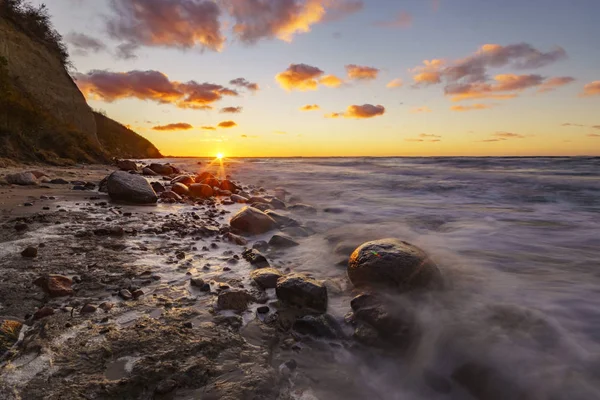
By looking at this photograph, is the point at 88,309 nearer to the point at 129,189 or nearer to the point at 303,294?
the point at 303,294

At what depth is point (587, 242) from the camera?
5793 mm

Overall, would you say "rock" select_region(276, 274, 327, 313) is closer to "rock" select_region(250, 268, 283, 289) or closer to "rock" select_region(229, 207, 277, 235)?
"rock" select_region(250, 268, 283, 289)

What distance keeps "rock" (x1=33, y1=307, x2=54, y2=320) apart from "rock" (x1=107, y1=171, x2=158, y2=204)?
587 centimetres

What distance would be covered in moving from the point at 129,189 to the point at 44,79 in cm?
1766

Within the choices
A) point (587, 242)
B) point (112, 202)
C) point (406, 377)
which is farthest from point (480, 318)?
point (112, 202)

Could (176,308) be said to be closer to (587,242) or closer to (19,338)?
(19,338)

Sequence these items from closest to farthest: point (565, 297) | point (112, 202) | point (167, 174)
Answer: point (565, 297), point (112, 202), point (167, 174)

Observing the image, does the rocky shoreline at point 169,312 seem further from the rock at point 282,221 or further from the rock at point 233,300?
the rock at point 282,221

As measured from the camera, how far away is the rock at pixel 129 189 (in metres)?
7.77

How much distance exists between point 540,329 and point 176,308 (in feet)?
11.6

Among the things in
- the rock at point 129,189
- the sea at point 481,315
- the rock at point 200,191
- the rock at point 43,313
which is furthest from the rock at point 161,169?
the rock at point 43,313

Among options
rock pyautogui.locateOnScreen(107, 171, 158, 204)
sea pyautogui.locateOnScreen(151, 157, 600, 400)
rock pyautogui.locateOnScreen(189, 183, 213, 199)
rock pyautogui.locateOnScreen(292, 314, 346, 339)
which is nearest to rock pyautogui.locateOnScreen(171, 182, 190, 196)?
rock pyautogui.locateOnScreen(189, 183, 213, 199)

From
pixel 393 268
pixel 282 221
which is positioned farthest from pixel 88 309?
pixel 282 221

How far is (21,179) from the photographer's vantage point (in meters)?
8.12
